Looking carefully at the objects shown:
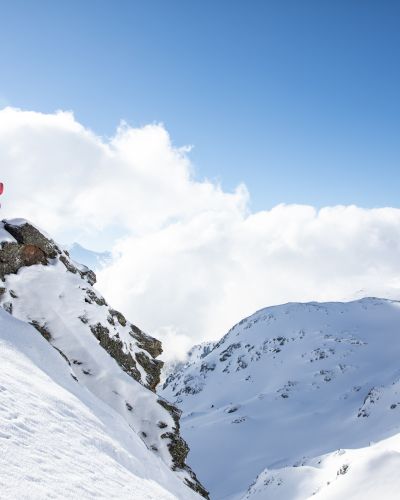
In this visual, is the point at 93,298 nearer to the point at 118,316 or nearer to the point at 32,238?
the point at 118,316

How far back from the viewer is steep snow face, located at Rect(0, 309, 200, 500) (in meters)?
9.44

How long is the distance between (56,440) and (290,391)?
3860 inches

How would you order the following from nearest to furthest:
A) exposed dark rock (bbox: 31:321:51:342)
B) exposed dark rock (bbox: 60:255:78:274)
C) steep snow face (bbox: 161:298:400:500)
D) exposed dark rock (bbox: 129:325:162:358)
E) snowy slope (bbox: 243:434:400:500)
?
1. snowy slope (bbox: 243:434:400:500)
2. exposed dark rock (bbox: 31:321:51:342)
3. exposed dark rock (bbox: 60:255:78:274)
4. exposed dark rock (bbox: 129:325:162:358)
5. steep snow face (bbox: 161:298:400:500)

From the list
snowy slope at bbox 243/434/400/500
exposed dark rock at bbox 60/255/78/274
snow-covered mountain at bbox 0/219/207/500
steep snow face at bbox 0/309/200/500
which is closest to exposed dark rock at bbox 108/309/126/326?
snow-covered mountain at bbox 0/219/207/500

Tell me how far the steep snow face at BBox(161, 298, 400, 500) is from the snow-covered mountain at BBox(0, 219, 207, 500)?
58.7ft

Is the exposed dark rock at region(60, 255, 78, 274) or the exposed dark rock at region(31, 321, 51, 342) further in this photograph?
→ the exposed dark rock at region(60, 255, 78, 274)

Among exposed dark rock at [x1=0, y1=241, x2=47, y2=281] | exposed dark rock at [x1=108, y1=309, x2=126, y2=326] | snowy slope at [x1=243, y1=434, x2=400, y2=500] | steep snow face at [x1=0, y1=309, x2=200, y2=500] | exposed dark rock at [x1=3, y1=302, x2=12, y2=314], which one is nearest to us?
steep snow face at [x1=0, y1=309, x2=200, y2=500]

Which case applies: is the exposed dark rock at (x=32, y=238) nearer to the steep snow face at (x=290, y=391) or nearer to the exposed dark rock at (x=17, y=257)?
the exposed dark rock at (x=17, y=257)

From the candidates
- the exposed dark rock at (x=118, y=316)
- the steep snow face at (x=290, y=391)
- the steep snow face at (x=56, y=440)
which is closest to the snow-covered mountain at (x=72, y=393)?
the steep snow face at (x=56, y=440)

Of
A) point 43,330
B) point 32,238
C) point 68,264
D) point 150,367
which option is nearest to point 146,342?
point 150,367

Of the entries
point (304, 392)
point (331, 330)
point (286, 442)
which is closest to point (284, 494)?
point (286, 442)

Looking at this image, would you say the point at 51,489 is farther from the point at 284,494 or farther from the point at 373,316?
the point at 373,316

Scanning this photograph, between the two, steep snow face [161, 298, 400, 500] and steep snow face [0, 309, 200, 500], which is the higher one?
steep snow face [161, 298, 400, 500]

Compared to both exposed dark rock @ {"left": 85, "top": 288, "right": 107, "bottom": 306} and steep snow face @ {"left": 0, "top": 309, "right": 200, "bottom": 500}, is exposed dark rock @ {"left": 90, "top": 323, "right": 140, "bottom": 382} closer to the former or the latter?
exposed dark rock @ {"left": 85, "top": 288, "right": 107, "bottom": 306}
